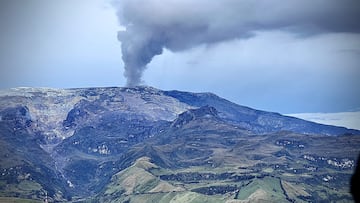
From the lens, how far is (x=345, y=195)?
6216 inches

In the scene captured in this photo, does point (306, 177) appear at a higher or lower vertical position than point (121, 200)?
higher

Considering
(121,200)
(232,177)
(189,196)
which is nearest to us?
(189,196)

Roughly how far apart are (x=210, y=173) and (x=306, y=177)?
1417 inches

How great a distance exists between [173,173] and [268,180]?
131 ft

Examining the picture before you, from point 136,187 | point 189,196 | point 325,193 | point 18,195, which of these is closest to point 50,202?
point 18,195

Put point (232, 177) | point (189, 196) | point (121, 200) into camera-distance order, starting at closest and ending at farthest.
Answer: point (189, 196), point (121, 200), point (232, 177)

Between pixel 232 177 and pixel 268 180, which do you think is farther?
pixel 232 177

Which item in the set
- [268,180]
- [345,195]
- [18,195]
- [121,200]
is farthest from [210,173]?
[18,195]

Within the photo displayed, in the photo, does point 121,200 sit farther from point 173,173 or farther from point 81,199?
point 173,173

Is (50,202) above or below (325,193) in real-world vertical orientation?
below

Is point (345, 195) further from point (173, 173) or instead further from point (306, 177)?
point (173, 173)

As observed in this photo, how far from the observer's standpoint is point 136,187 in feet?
586

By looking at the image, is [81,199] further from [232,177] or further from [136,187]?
[232,177]

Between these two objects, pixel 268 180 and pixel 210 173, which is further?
pixel 210 173
